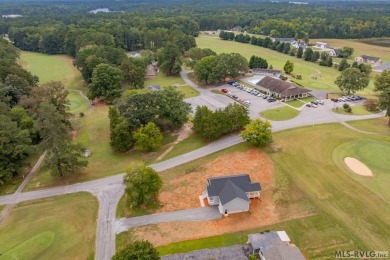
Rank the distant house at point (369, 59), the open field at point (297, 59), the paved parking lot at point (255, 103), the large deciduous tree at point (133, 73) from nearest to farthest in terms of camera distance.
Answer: the paved parking lot at point (255, 103) → the large deciduous tree at point (133, 73) → the open field at point (297, 59) → the distant house at point (369, 59)

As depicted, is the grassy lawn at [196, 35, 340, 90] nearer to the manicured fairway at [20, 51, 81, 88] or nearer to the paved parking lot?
the paved parking lot

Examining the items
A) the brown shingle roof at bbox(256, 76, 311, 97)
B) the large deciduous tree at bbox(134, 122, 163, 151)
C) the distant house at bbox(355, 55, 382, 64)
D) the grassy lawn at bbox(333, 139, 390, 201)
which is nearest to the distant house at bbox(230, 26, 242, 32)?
the distant house at bbox(355, 55, 382, 64)

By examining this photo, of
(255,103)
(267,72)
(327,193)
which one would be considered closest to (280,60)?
(267,72)

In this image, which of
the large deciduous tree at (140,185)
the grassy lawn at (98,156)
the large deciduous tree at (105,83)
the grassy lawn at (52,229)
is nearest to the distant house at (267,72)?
the large deciduous tree at (105,83)

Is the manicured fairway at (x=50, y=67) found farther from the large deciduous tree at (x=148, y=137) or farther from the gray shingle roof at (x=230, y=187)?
the gray shingle roof at (x=230, y=187)

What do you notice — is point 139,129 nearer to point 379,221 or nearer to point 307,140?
point 307,140

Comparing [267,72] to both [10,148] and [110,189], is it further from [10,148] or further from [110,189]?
[10,148]

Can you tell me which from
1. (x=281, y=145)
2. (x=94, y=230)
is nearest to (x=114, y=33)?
(x=281, y=145)
